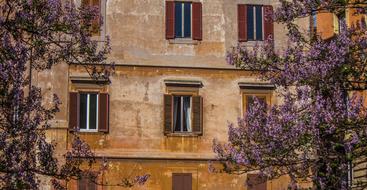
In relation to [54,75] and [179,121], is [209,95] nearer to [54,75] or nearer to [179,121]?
[179,121]

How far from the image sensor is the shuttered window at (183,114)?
29.1 m

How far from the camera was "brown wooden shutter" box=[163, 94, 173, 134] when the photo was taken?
29031 millimetres

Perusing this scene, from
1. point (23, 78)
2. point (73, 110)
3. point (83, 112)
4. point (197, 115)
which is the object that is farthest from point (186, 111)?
point (23, 78)

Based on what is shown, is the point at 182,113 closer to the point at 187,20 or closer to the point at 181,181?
the point at 181,181

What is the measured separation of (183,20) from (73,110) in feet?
18.6

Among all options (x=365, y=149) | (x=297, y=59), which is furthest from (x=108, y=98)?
(x=365, y=149)

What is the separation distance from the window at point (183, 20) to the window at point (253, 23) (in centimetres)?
167

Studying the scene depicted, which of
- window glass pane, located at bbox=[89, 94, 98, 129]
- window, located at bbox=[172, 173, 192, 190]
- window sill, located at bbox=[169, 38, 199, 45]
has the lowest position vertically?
window, located at bbox=[172, 173, 192, 190]

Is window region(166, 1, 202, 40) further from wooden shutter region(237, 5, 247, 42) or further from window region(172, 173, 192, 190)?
window region(172, 173, 192, 190)

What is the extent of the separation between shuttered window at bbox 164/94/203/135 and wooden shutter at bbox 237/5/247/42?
2998mm

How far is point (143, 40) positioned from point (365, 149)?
52.4ft

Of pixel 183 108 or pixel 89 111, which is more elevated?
pixel 183 108

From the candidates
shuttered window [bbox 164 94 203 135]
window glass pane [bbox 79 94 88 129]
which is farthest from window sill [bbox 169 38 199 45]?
window glass pane [bbox 79 94 88 129]

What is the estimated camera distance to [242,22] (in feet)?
99.2
